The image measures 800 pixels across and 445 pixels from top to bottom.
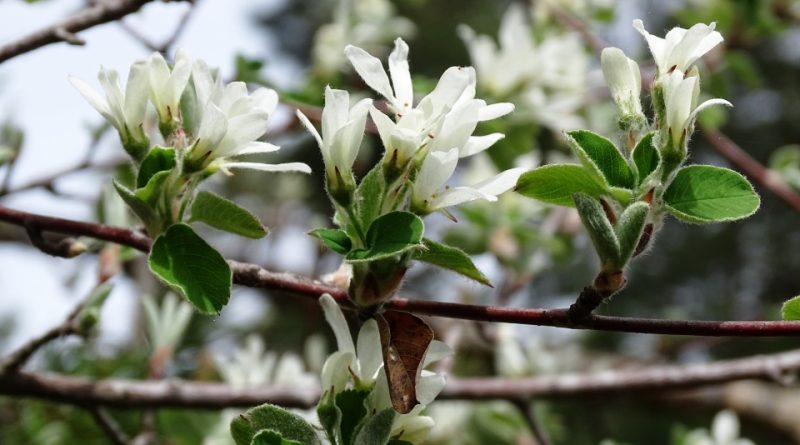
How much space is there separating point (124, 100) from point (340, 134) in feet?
0.41

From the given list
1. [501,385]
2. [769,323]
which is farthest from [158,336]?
[769,323]

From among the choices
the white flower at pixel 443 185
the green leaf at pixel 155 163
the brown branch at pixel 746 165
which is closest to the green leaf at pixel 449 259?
the white flower at pixel 443 185

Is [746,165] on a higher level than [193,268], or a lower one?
lower

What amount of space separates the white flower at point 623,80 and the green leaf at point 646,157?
0.04 metres

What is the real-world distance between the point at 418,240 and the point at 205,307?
0.12m

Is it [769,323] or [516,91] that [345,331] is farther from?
[516,91]

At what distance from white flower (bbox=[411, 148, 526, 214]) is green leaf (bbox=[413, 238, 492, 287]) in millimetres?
21

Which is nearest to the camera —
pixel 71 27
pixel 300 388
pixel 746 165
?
pixel 71 27

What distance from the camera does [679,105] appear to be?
1.52ft

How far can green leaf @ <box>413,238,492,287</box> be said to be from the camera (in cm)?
47

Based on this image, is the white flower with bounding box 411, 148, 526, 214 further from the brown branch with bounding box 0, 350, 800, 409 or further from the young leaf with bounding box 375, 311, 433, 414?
the brown branch with bounding box 0, 350, 800, 409

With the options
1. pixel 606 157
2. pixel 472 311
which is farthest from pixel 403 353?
pixel 606 157

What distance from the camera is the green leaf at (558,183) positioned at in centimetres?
46

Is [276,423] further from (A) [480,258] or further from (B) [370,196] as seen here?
(A) [480,258]
